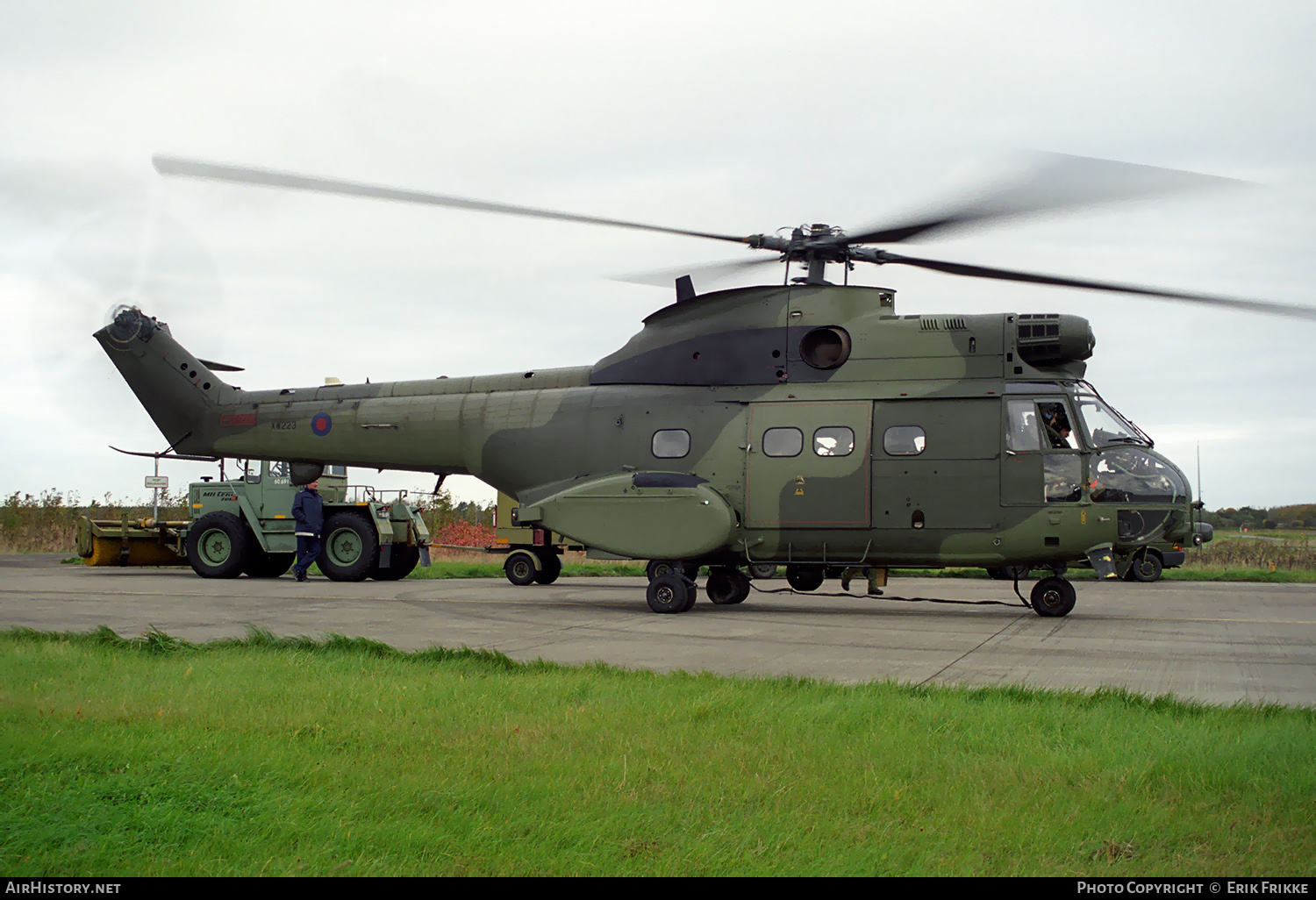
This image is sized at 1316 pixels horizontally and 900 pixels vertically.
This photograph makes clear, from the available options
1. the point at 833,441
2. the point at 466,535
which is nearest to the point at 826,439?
the point at 833,441

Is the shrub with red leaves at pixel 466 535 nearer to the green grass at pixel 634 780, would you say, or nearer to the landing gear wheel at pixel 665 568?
the landing gear wheel at pixel 665 568

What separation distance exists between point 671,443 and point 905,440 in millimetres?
2989

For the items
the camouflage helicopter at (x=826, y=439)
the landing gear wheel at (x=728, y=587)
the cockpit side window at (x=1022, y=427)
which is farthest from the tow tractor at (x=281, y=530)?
the cockpit side window at (x=1022, y=427)

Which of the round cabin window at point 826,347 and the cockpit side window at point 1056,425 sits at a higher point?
the round cabin window at point 826,347

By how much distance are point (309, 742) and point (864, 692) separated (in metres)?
3.18

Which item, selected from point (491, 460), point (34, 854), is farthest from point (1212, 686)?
point (491, 460)

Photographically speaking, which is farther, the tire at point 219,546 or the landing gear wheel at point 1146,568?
the landing gear wheel at point 1146,568

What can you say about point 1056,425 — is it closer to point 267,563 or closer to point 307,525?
point 307,525

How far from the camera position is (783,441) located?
501 inches

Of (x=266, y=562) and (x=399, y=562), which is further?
(x=399, y=562)

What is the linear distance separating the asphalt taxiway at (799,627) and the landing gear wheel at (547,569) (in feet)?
6.73

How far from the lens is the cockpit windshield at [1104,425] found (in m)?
11.8

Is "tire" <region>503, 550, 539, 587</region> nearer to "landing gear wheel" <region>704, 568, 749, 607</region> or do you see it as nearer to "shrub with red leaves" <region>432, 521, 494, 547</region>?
"landing gear wheel" <region>704, 568, 749, 607</region>

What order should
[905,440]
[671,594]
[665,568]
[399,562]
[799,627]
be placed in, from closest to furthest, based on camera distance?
[799,627], [905,440], [671,594], [665,568], [399,562]
